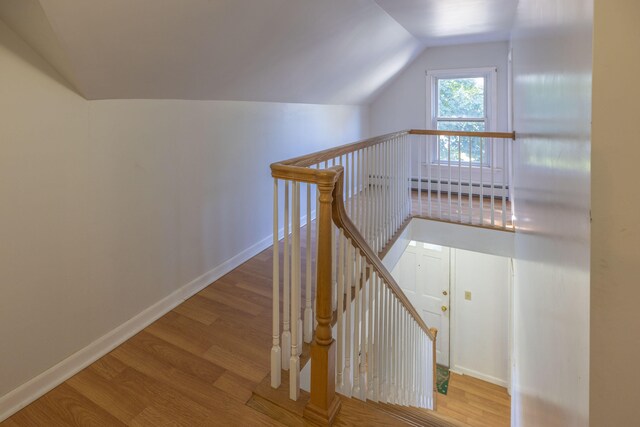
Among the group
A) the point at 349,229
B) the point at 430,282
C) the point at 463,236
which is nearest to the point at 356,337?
the point at 349,229

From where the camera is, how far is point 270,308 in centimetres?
251

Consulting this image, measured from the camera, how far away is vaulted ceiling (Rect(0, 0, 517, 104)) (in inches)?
60.6

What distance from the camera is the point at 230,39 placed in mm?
2162

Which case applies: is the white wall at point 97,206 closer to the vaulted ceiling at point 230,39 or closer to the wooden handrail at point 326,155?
the vaulted ceiling at point 230,39

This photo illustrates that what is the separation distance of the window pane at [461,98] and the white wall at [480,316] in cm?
193

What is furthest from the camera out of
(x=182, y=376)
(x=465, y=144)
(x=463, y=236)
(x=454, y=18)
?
(x=465, y=144)

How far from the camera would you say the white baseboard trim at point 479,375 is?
5.06 meters

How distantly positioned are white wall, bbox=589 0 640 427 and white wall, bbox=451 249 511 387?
4.47 meters

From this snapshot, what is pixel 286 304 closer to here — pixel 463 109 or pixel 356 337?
pixel 356 337

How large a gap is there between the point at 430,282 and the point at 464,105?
257 centimetres

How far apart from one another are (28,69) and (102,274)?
106 cm

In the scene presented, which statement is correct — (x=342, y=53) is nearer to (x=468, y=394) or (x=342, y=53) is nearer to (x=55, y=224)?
(x=55, y=224)

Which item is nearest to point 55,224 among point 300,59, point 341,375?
point 341,375

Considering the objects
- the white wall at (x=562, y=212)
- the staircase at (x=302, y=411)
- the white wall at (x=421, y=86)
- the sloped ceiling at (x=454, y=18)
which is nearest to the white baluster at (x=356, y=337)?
the staircase at (x=302, y=411)
